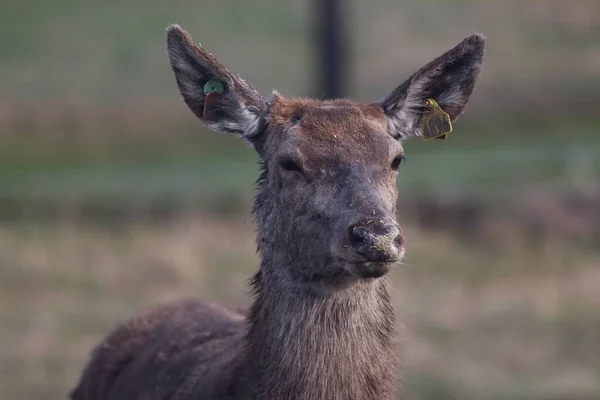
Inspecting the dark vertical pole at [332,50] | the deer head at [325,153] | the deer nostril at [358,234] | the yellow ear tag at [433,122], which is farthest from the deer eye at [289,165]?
the dark vertical pole at [332,50]

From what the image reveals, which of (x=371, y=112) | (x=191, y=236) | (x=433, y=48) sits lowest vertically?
(x=191, y=236)

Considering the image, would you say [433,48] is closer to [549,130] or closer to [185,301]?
[549,130]

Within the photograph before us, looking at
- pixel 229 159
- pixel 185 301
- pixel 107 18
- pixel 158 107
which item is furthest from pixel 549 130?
pixel 185 301

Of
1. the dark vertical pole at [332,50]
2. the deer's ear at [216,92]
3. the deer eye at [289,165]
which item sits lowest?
the deer eye at [289,165]

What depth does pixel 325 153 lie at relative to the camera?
19.5 feet

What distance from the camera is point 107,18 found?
29.5 metres

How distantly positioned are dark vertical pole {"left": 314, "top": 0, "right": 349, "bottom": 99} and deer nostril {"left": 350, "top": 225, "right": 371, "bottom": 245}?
44.5ft

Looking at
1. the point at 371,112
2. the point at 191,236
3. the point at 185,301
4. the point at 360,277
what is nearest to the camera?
the point at 360,277

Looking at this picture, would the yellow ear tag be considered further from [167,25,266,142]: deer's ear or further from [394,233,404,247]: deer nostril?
[394,233,404,247]: deer nostril

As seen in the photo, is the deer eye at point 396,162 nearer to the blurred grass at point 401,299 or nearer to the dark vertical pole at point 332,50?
the blurred grass at point 401,299

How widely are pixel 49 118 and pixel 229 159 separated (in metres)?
4.76

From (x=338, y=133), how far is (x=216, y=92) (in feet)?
2.63

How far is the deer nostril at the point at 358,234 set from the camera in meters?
5.41

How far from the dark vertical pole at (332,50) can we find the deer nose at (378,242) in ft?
44.7
